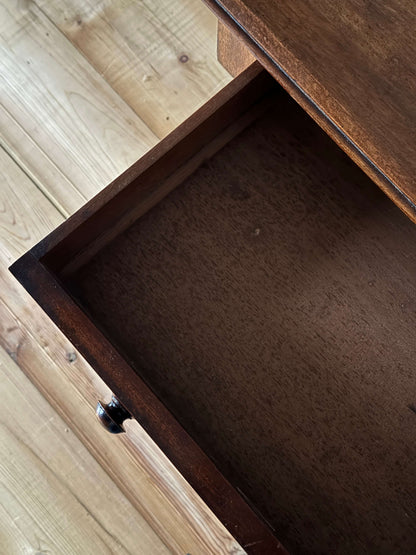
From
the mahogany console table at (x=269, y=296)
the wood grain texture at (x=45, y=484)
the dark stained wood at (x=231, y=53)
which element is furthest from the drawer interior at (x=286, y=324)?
the wood grain texture at (x=45, y=484)

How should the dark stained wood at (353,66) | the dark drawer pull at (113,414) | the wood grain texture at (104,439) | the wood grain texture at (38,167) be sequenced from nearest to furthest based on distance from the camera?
the dark stained wood at (353,66), the dark drawer pull at (113,414), the wood grain texture at (104,439), the wood grain texture at (38,167)

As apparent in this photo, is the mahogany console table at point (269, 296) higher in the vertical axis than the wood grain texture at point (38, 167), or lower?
lower

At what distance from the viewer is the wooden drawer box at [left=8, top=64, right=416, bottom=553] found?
0.74 m

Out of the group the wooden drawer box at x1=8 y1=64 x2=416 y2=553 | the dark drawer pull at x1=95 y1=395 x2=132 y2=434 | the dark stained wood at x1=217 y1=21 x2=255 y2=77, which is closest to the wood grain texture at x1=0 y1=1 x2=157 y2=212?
the dark stained wood at x1=217 y1=21 x2=255 y2=77

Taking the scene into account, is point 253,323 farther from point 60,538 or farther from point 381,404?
point 60,538

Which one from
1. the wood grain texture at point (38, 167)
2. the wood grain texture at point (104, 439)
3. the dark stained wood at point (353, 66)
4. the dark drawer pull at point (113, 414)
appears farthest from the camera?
the wood grain texture at point (38, 167)

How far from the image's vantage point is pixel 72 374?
986 mm

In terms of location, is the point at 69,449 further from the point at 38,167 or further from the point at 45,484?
the point at 38,167

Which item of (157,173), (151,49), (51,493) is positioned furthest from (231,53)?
(51,493)

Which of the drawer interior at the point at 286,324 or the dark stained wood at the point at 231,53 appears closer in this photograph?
the drawer interior at the point at 286,324

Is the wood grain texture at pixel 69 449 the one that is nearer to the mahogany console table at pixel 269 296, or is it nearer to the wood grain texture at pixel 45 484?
the wood grain texture at pixel 45 484

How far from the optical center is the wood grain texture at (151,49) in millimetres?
1074

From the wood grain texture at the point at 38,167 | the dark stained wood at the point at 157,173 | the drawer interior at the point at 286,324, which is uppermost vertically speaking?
the wood grain texture at the point at 38,167

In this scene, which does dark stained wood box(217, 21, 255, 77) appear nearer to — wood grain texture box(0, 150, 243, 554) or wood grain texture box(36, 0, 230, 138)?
wood grain texture box(36, 0, 230, 138)
